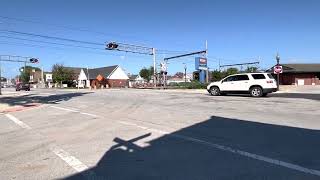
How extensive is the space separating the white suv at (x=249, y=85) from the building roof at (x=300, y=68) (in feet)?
156

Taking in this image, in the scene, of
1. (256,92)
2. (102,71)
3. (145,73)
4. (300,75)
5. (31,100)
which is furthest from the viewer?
(145,73)

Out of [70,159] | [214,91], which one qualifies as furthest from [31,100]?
[70,159]

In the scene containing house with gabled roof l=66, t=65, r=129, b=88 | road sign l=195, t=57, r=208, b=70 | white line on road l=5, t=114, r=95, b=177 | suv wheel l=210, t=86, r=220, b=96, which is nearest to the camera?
white line on road l=5, t=114, r=95, b=177

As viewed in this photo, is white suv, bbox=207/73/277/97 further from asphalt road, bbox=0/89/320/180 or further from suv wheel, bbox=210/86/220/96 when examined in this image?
asphalt road, bbox=0/89/320/180

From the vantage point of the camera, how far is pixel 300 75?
7888 centimetres

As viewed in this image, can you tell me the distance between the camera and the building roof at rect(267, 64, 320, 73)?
77.6 m

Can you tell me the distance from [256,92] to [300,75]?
54.4 m

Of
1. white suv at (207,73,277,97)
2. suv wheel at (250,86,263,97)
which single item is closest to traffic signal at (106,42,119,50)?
white suv at (207,73,277,97)

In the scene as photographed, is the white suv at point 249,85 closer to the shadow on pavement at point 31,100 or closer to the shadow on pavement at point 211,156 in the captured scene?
the shadow on pavement at point 31,100

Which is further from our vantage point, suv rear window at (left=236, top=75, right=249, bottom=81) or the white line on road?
suv rear window at (left=236, top=75, right=249, bottom=81)

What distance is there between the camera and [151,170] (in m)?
7.18

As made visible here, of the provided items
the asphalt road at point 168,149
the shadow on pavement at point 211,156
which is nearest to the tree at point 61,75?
the asphalt road at point 168,149

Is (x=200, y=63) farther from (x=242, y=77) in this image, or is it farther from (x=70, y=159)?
(x=70, y=159)

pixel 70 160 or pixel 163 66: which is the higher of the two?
pixel 163 66
